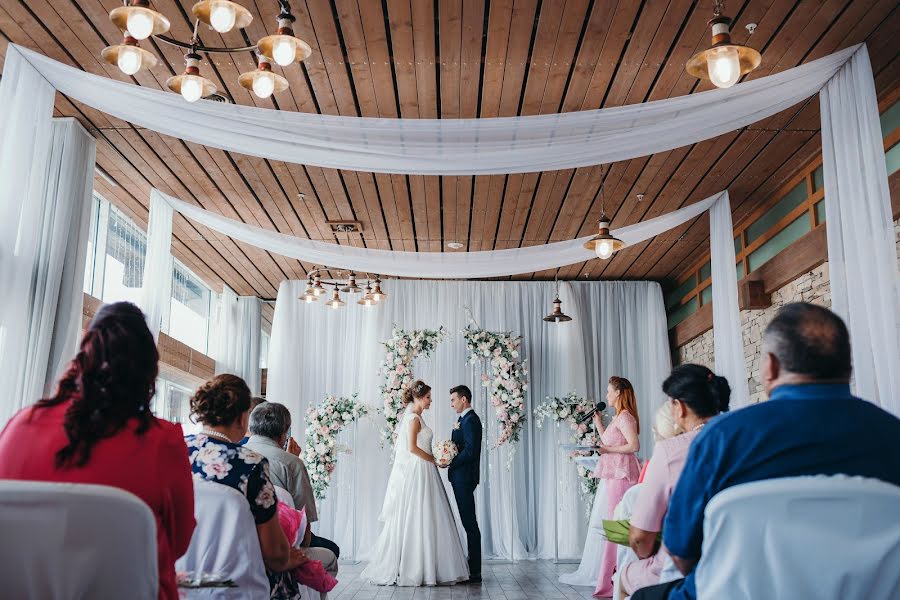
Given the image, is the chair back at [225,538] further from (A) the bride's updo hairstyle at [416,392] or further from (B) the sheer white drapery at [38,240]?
(A) the bride's updo hairstyle at [416,392]

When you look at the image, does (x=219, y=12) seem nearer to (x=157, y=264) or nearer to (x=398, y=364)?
(x=157, y=264)

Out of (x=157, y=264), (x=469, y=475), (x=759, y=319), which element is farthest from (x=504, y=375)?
(x=157, y=264)

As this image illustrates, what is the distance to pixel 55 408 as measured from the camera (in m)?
1.71

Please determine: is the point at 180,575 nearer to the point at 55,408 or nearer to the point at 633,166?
the point at 55,408

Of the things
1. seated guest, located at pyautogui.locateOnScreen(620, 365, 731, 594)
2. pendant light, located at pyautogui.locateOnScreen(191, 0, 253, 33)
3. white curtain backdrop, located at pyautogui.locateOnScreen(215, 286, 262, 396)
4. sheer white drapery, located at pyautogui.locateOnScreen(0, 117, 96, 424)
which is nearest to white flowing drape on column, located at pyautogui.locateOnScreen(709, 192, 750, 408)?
seated guest, located at pyautogui.locateOnScreen(620, 365, 731, 594)

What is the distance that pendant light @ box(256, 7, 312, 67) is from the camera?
11.1ft

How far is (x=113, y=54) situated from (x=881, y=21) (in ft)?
13.1

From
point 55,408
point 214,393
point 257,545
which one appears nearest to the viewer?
point 55,408

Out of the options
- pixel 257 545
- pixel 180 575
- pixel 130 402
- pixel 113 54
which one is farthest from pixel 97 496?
pixel 113 54

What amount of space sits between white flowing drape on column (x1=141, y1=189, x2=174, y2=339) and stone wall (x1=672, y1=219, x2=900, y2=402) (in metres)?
5.06

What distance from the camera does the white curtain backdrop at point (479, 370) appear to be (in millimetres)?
9219

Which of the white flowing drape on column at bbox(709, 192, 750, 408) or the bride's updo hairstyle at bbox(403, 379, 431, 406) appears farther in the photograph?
the bride's updo hairstyle at bbox(403, 379, 431, 406)

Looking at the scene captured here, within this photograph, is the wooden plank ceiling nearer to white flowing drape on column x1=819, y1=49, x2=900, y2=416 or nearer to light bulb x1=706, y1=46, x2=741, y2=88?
white flowing drape on column x1=819, y1=49, x2=900, y2=416

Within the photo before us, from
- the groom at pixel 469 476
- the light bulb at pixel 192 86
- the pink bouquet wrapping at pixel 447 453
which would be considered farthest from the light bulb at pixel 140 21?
the pink bouquet wrapping at pixel 447 453
